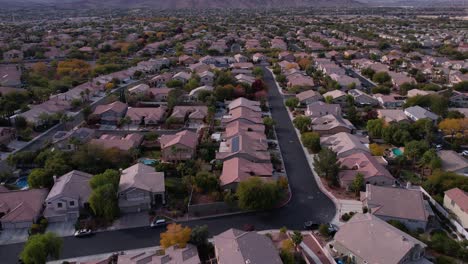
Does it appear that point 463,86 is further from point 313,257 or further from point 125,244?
point 125,244

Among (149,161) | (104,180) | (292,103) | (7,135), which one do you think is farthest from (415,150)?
(7,135)

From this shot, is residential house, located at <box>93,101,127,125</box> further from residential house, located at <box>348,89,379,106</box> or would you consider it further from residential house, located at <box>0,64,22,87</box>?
residential house, located at <box>348,89,379,106</box>

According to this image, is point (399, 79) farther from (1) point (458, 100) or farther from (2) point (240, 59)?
(2) point (240, 59)

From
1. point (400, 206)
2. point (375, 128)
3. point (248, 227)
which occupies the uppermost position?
point (375, 128)

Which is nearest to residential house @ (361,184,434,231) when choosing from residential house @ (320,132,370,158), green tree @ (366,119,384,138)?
residential house @ (320,132,370,158)

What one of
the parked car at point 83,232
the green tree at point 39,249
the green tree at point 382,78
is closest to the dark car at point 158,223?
the parked car at point 83,232

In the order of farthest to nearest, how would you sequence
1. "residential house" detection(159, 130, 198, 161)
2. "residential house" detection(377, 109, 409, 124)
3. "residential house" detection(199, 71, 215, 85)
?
1. "residential house" detection(199, 71, 215, 85)
2. "residential house" detection(377, 109, 409, 124)
3. "residential house" detection(159, 130, 198, 161)
